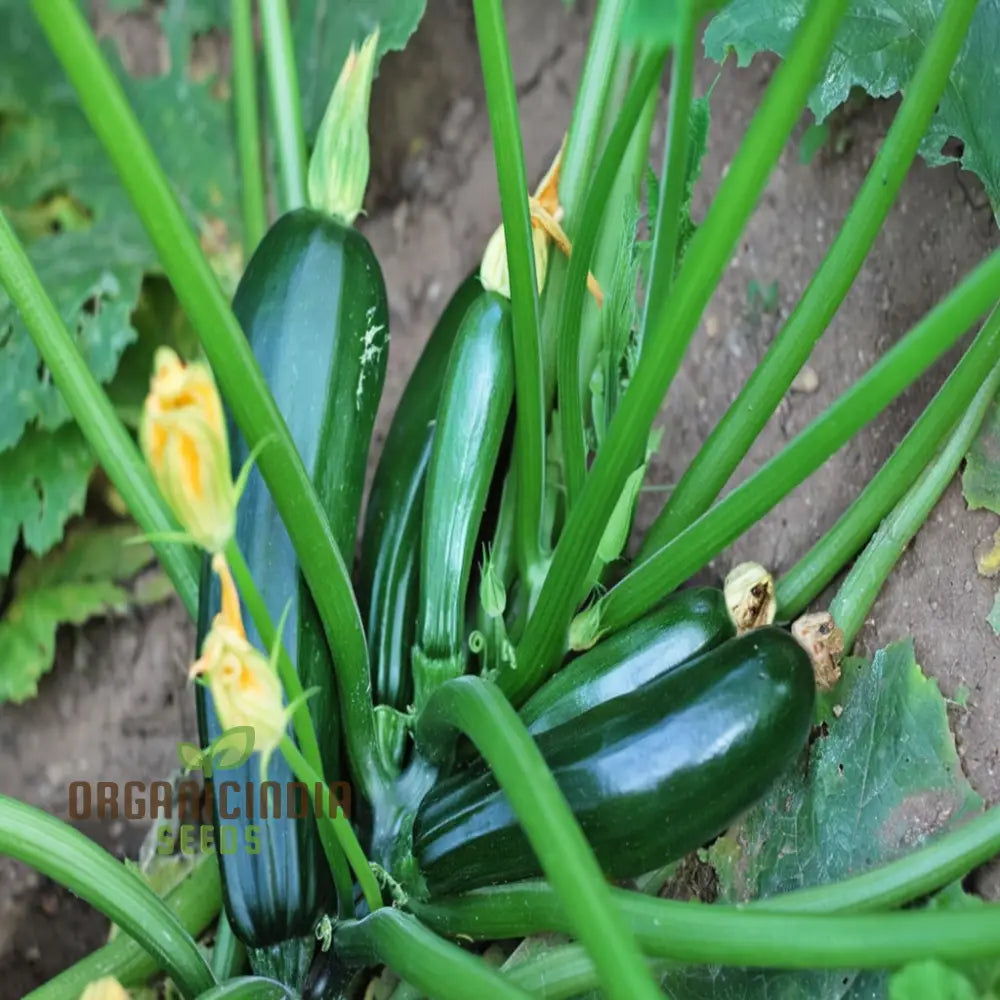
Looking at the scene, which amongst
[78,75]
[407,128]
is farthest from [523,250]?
[407,128]

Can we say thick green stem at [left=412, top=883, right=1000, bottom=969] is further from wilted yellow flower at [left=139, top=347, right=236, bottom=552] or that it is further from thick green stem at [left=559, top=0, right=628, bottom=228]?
thick green stem at [left=559, top=0, right=628, bottom=228]

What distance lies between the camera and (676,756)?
861mm

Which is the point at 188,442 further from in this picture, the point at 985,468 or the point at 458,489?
the point at 985,468

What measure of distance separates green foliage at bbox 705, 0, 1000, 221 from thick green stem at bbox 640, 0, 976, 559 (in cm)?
21

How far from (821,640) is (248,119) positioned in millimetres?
879

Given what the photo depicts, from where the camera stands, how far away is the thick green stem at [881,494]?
997mm

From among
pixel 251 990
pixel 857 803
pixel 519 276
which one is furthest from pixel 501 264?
pixel 251 990

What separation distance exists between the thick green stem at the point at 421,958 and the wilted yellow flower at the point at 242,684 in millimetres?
313

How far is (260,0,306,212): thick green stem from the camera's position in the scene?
1192 mm

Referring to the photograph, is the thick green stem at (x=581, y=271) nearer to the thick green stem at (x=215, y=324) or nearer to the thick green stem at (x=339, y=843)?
the thick green stem at (x=215, y=324)

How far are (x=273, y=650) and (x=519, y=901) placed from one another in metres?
0.43

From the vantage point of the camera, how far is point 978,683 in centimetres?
99

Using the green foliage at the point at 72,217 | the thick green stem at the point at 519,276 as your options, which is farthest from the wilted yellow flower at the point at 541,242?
the green foliage at the point at 72,217

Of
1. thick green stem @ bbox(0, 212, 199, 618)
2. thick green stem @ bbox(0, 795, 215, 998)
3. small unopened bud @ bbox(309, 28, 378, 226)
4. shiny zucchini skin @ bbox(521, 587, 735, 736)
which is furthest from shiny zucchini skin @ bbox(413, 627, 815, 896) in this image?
small unopened bud @ bbox(309, 28, 378, 226)
